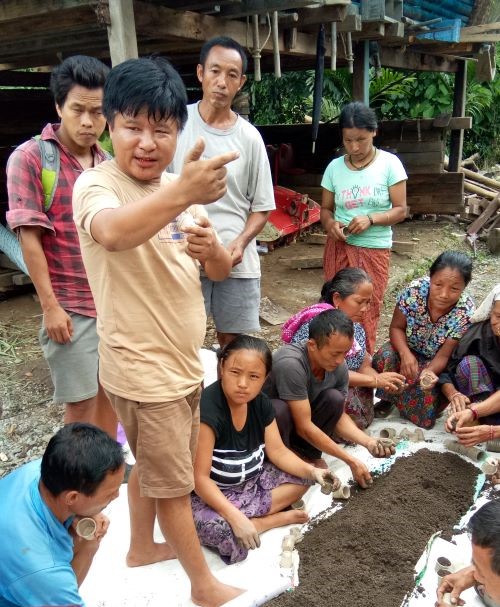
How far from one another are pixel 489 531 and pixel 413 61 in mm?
8324

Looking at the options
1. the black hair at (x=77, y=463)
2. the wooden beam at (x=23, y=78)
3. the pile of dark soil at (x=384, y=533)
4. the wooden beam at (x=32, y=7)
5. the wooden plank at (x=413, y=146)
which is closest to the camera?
the black hair at (x=77, y=463)

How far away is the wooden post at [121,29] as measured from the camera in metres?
3.15

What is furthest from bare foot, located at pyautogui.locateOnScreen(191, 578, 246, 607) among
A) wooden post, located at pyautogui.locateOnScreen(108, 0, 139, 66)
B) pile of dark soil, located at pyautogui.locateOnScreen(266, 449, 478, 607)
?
wooden post, located at pyautogui.locateOnScreen(108, 0, 139, 66)

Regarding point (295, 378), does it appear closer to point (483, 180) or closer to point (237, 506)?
point (237, 506)

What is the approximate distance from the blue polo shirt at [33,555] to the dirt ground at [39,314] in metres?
1.49

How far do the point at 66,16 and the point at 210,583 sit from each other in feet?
10.8

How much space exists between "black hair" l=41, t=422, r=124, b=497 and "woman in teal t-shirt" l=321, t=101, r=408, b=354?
2.32 m

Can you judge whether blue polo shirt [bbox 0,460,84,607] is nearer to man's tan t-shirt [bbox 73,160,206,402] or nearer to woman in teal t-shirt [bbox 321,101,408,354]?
man's tan t-shirt [bbox 73,160,206,402]

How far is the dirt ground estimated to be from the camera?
10.9 ft

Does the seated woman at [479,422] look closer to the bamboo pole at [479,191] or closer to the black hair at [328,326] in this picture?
the black hair at [328,326]

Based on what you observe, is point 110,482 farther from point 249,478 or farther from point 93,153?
point 93,153

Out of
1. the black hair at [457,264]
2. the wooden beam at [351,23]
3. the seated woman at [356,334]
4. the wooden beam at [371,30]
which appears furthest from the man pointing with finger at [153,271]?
the wooden beam at [371,30]

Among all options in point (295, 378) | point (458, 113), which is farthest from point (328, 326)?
point (458, 113)

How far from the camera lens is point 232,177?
9.03 feet
